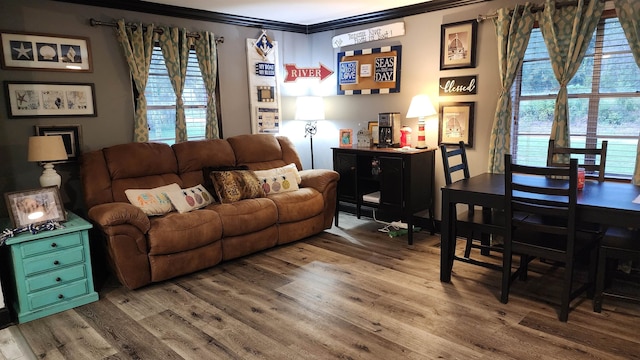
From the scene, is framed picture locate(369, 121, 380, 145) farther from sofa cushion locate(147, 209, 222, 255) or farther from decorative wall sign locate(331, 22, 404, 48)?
sofa cushion locate(147, 209, 222, 255)

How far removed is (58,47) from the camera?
11.7ft

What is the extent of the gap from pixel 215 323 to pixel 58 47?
2.69 metres

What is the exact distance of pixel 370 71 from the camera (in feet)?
16.0

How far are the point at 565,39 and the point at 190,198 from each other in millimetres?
3369

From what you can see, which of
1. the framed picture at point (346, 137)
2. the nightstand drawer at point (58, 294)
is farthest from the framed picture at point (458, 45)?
the nightstand drawer at point (58, 294)

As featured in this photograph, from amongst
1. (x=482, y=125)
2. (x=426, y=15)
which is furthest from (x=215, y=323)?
(x=426, y=15)

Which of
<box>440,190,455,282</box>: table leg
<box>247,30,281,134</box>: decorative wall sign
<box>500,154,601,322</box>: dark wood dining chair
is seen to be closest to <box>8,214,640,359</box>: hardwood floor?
<box>440,190,455,282</box>: table leg

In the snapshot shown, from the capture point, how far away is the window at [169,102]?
165 inches

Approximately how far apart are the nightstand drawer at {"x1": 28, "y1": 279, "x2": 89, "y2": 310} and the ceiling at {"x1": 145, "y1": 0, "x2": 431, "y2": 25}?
2.62 meters

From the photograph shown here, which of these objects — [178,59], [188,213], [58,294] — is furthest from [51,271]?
[178,59]

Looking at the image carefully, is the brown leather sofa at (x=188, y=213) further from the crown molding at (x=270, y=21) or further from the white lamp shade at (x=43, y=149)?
the crown molding at (x=270, y=21)

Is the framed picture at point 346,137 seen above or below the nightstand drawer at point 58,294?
above

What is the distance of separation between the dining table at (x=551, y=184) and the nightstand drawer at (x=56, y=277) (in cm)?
263

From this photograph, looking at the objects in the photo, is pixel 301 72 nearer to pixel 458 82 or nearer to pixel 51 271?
pixel 458 82
